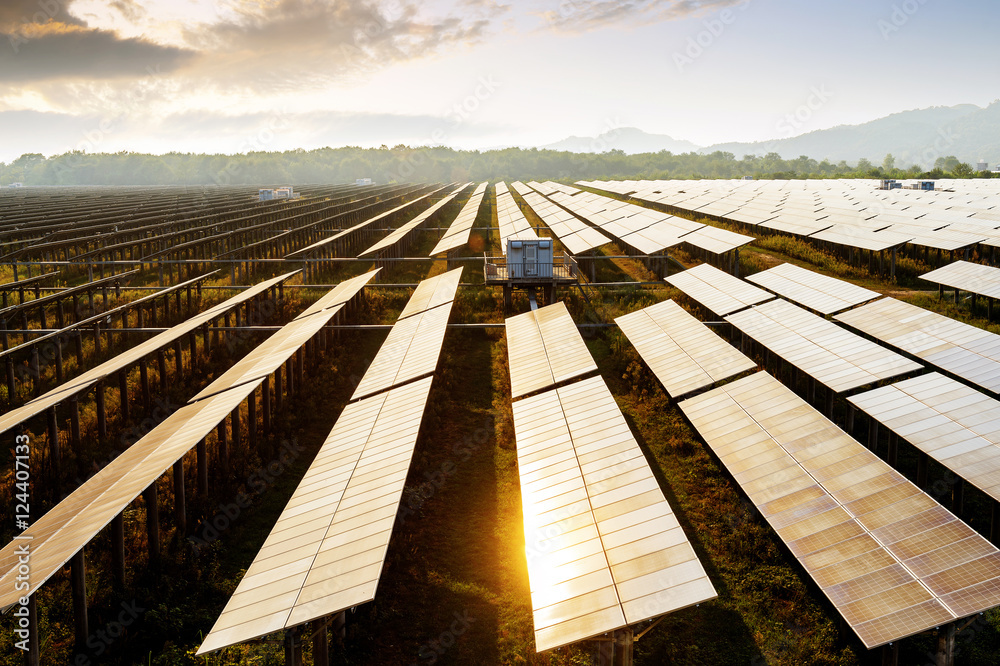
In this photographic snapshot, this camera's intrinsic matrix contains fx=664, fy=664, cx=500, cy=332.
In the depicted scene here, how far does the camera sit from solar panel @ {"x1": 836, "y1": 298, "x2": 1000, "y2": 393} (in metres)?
15.0

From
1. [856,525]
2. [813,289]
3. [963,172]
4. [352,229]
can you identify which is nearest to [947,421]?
[856,525]

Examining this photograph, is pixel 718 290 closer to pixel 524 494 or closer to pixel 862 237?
pixel 862 237

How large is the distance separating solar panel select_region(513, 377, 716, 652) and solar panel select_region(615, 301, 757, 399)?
356 centimetres

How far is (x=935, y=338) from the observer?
670 inches

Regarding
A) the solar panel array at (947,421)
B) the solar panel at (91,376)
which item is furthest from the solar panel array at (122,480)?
the solar panel array at (947,421)

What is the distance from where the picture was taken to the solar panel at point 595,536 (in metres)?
7.61

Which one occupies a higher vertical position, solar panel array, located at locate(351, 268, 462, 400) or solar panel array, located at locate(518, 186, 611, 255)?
solar panel array, located at locate(518, 186, 611, 255)

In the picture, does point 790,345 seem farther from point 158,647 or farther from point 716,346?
point 158,647

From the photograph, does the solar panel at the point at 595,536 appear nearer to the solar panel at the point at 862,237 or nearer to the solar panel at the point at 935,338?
the solar panel at the point at 935,338

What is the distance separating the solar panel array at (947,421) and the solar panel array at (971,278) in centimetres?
1256

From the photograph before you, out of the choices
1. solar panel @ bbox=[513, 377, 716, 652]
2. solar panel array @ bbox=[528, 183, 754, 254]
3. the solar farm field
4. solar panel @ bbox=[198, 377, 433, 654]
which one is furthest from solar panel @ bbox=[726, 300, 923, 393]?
solar panel array @ bbox=[528, 183, 754, 254]

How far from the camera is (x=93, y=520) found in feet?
30.7

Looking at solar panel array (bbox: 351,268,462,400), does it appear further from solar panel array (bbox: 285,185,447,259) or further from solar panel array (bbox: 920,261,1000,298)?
solar panel array (bbox: 920,261,1000,298)

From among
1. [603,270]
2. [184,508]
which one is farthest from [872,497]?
[603,270]
